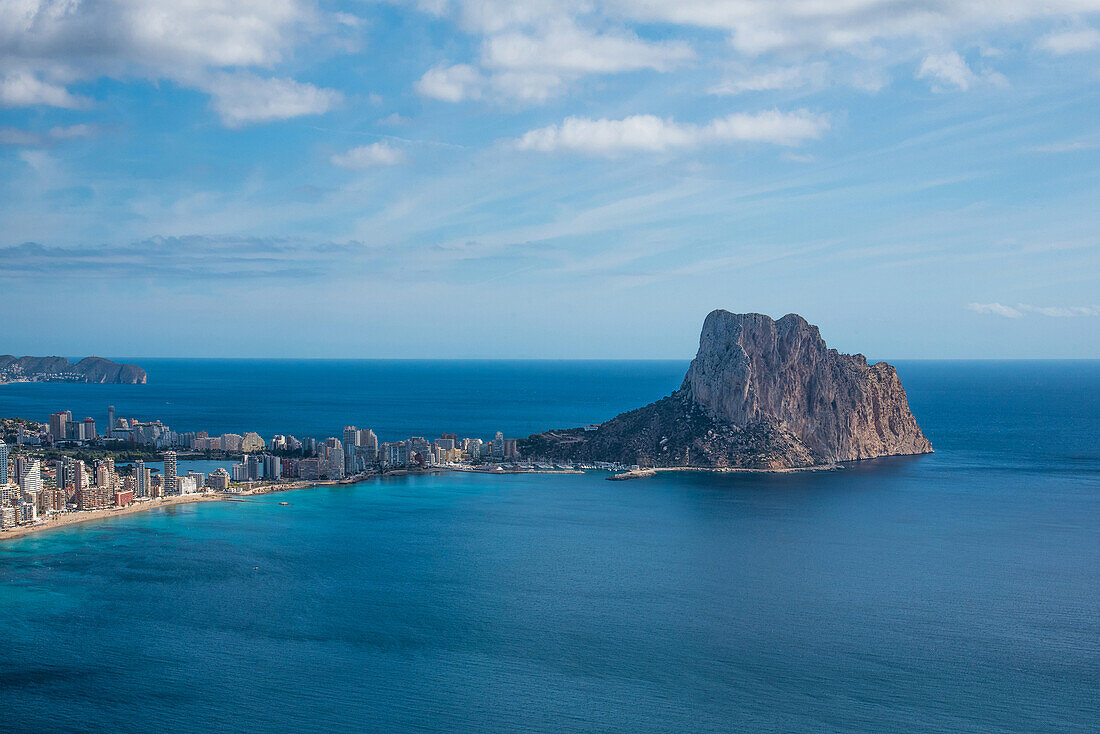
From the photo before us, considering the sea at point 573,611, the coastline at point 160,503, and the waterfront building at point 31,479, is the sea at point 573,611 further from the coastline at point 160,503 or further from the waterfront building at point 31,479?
the waterfront building at point 31,479

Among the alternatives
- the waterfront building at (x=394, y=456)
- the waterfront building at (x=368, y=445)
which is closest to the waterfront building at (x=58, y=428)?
the waterfront building at (x=368, y=445)

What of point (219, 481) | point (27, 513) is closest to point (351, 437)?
point (219, 481)

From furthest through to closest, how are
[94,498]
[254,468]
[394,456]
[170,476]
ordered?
[394,456], [254,468], [170,476], [94,498]

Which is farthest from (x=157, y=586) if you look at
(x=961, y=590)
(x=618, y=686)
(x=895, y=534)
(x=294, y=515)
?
(x=895, y=534)

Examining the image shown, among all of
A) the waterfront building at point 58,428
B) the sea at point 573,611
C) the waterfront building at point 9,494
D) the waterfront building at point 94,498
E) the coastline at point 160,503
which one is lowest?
the sea at point 573,611

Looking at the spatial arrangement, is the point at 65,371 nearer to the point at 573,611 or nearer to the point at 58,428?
the point at 58,428

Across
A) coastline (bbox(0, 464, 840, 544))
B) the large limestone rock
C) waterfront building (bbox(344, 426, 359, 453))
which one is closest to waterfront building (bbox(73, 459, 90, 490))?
coastline (bbox(0, 464, 840, 544))
